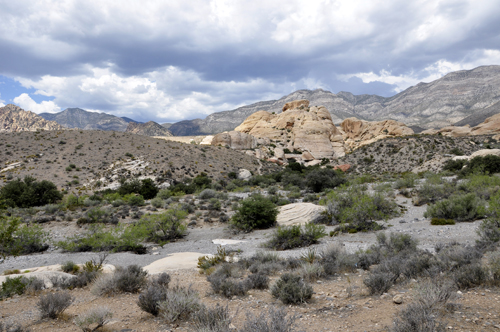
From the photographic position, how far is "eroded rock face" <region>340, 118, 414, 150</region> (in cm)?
6303

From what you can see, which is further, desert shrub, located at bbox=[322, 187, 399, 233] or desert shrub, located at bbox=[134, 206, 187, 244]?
desert shrub, located at bbox=[134, 206, 187, 244]

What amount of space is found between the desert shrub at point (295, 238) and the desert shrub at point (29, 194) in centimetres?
2092

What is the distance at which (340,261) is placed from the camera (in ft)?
21.8

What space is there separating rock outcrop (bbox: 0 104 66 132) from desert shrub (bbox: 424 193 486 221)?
191 metres

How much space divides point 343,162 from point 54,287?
51.4 m

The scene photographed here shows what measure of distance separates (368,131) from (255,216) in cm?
6562

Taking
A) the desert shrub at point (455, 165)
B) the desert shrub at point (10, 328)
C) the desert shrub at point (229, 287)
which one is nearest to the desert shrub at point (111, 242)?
the desert shrub at point (229, 287)

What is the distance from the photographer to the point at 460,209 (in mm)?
11133

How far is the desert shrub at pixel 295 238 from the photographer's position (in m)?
10.2

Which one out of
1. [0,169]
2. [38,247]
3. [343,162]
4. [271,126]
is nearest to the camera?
[38,247]

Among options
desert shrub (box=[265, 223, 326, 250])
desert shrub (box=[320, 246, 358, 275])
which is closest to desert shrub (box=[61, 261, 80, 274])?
desert shrub (box=[265, 223, 326, 250])

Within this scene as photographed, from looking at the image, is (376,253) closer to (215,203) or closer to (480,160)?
(215,203)

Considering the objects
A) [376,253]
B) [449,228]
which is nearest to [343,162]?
[449,228]

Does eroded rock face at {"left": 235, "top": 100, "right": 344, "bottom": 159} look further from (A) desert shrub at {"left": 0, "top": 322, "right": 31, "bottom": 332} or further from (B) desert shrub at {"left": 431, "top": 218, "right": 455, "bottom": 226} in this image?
(A) desert shrub at {"left": 0, "top": 322, "right": 31, "bottom": 332}
